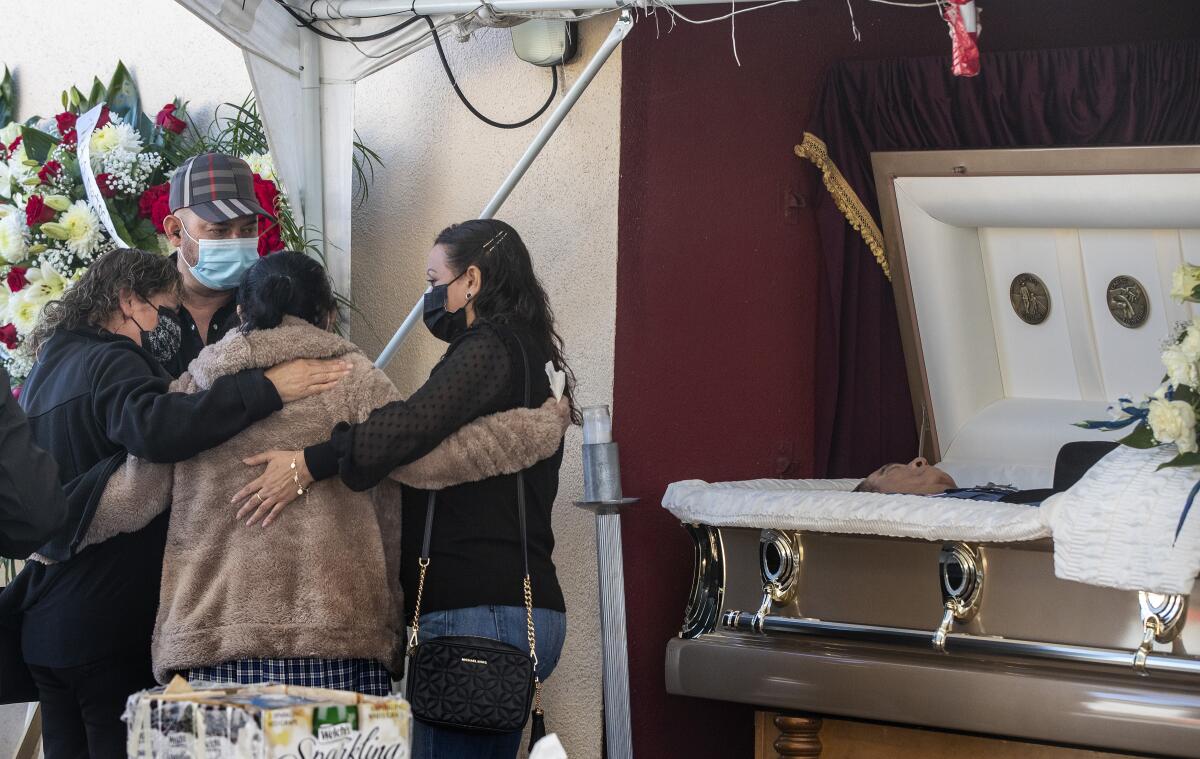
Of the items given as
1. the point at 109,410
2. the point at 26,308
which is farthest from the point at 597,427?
the point at 26,308

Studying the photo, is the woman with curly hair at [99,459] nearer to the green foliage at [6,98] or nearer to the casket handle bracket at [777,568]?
the casket handle bracket at [777,568]

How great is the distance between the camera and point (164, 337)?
9.78 ft

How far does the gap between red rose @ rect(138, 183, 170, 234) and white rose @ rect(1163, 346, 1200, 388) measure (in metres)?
2.39

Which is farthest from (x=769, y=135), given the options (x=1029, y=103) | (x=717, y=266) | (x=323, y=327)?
(x=323, y=327)

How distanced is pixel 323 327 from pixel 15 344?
1.62 metres

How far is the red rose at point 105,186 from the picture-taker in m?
3.68

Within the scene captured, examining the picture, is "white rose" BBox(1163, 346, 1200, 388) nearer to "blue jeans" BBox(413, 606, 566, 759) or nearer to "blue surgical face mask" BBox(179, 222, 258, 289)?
"blue jeans" BBox(413, 606, 566, 759)

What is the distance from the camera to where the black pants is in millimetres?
2605

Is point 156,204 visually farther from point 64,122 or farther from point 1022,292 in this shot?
point 1022,292

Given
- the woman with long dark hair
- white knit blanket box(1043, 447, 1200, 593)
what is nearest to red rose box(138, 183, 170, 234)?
the woman with long dark hair

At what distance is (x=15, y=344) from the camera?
3.87m

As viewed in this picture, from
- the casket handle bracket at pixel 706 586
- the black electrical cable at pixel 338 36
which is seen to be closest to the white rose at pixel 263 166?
the black electrical cable at pixel 338 36

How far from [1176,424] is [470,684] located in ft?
4.13

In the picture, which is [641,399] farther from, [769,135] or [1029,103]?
[1029,103]
